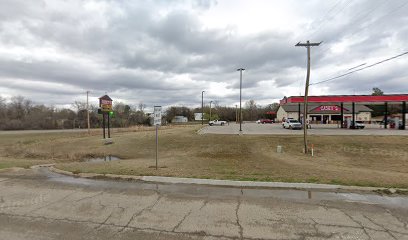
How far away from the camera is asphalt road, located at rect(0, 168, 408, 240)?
14.3 feet

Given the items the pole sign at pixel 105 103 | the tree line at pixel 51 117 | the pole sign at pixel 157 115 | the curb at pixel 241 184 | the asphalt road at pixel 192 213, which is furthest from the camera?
the tree line at pixel 51 117

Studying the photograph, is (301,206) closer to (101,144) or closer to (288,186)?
(288,186)

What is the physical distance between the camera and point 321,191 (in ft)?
23.2

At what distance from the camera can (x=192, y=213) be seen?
17.4ft

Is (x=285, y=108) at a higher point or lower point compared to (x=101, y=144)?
higher

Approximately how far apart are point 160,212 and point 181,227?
0.96 meters

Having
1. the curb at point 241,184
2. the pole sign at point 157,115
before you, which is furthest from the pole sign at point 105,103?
the curb at point 241,184

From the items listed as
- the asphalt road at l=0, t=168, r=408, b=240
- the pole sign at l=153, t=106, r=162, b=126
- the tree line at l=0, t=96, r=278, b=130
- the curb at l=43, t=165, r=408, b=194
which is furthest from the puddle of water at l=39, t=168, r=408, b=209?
the tree line at l=0, t=96, r=278, b=130

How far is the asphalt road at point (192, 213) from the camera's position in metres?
4.35

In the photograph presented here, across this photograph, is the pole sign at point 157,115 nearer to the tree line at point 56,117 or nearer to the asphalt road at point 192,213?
the asphalt road at point 192,213

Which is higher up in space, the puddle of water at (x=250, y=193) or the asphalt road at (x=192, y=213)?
the asphalt road at (x=192, y=213)

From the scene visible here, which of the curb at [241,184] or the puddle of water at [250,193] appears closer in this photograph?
the puddle of water at [250,193]

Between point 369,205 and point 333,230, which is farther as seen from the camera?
point 369,205

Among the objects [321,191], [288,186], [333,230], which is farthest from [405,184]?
[333,230]
